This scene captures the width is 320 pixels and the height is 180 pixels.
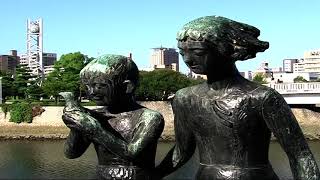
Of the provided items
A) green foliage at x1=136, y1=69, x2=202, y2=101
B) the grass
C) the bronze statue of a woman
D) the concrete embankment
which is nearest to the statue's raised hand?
the bronze statue of a woman

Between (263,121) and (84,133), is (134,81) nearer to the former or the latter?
(84,133)

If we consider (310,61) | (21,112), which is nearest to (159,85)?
(21,112)

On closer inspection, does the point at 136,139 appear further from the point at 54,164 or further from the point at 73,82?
the point at 73,82

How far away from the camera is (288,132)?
2.99 metres

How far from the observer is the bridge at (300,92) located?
117 ft

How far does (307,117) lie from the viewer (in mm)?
40875

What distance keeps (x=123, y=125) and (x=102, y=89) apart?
0.98 ft

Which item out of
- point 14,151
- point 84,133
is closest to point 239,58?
point 84,133

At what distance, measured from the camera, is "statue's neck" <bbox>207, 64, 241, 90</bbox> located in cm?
320

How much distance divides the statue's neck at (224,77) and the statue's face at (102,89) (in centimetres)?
64

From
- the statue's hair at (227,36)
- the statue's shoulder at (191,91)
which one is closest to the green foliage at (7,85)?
the statue's shoulder at (191,91)

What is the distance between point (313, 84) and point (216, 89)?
3366 cm

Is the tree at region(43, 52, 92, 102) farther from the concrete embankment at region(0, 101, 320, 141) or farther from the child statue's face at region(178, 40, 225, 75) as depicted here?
the child statue's face at region(178, 40, 225, 75)

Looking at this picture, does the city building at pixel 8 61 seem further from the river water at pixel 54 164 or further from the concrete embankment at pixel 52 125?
the river water at pixel 54 164
